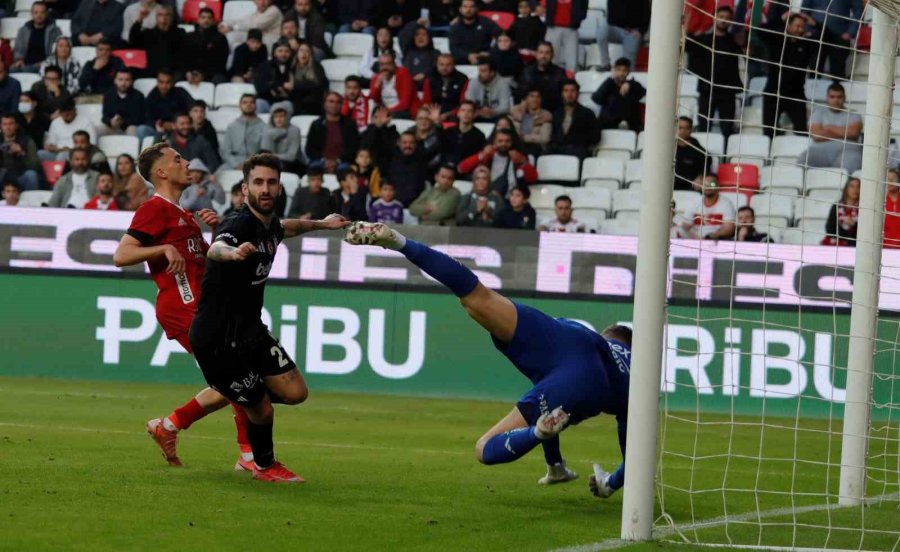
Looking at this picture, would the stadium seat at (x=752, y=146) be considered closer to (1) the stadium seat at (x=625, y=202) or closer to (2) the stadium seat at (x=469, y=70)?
(1) the stadium seat at (x=625, y=202)

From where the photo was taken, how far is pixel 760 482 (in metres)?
9.22

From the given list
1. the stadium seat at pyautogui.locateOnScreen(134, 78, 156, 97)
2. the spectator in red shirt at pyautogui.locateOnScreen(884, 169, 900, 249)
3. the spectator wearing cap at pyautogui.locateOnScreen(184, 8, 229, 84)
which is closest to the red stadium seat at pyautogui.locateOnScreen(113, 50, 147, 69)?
the stadium seat at pyautogui.locateOnScreen(134, 78, 156, 97)

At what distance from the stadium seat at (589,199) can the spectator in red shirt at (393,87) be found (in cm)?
276

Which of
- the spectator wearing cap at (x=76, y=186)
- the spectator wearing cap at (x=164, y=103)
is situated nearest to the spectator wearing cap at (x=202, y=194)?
the spectator wearing cap at (x=76, y=186)

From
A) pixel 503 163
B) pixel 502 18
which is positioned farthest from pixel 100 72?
pixel 503 163

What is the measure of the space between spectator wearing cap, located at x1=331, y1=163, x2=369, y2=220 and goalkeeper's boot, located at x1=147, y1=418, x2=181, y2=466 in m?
8.39

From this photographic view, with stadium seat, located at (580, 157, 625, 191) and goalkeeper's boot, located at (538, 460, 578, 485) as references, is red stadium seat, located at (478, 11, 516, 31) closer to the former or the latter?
stadium seat, located at (580, 157, 625, 191)

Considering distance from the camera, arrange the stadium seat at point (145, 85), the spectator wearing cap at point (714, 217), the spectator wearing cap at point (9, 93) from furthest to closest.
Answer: the stadium seat at point (145, 85) < the spectator wearing cap at point (9, 93) < the spectator wearing cap at point (714, 217)

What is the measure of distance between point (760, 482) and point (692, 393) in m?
5.43

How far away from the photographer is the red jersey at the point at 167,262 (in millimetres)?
8352

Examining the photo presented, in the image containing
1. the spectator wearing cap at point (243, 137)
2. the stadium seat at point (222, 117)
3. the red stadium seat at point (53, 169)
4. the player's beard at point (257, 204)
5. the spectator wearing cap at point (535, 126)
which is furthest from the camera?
the stadium seat at point (222, 117)

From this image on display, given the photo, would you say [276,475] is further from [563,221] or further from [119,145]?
[119,145]

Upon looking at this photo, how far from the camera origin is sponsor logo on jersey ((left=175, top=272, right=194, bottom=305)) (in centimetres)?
859

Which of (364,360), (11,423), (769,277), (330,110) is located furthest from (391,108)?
(11,423)
